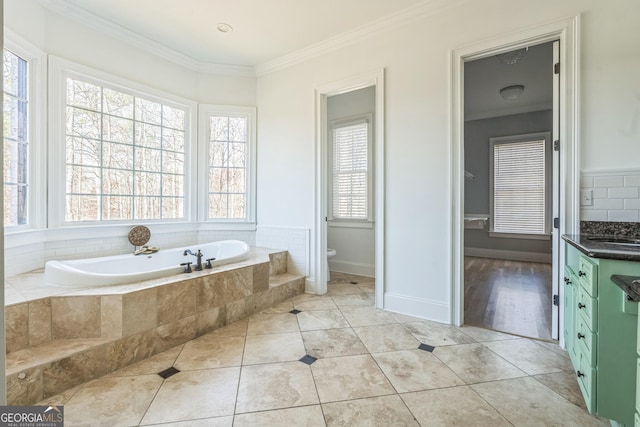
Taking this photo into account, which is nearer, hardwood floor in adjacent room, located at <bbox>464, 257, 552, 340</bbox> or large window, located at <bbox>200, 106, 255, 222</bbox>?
hardwood floor in adjacent room, located at <bbox>464, 257, 552, 340</bbox>

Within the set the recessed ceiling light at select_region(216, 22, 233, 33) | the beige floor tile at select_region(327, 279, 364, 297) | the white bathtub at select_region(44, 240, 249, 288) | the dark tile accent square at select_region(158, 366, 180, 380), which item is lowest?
the dark tile accent square at select_region(158, 366, 180, 380)

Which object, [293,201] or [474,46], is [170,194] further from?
[474,46]

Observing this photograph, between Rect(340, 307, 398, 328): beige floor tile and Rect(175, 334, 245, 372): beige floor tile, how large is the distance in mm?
1003

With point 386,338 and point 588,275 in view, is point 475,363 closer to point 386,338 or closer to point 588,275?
point 386,338

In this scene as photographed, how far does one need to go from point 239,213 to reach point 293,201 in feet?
2.83

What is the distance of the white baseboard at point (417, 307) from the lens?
268 cm

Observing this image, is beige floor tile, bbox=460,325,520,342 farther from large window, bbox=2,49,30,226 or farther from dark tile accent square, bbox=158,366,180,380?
large window, bbox=2,49,30,226

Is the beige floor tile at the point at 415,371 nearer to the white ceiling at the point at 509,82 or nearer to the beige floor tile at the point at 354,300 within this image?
the beige floor tile at the point at 354,300

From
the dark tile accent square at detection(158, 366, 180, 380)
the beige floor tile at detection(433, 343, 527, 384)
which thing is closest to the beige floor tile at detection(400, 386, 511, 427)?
the beige floor tile at detection(433, 343, 527, 384)

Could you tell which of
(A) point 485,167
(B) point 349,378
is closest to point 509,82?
(A) point 485,167

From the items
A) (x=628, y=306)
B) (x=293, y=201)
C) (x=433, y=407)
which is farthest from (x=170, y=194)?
(x=628, y=306)

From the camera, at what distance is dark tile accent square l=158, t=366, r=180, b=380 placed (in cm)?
188

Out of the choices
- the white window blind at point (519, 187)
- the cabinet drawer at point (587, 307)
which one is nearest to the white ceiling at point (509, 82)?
the white window blind at point (519, 187)

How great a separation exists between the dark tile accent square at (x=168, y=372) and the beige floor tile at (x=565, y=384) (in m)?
2.29
